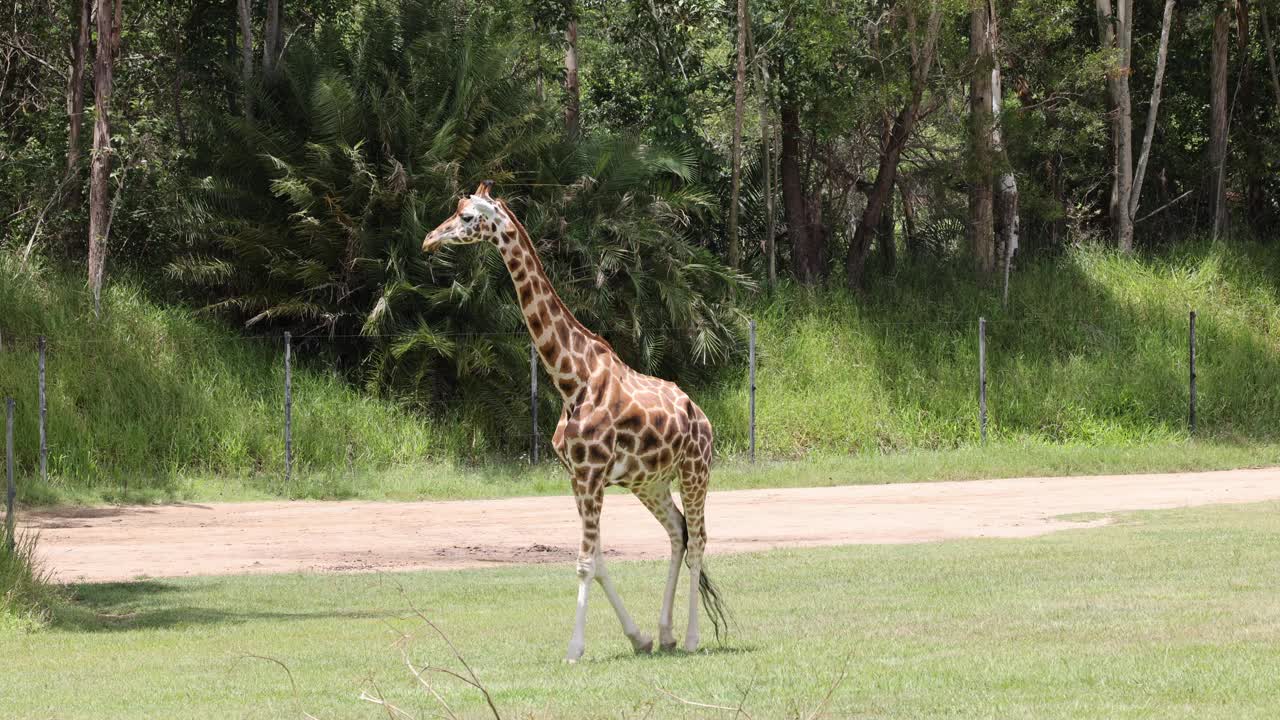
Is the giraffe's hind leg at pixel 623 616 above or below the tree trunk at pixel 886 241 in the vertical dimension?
below

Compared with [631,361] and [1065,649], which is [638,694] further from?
[631,361]

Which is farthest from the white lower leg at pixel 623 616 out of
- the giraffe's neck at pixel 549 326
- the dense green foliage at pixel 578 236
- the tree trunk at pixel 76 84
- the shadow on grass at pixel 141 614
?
the tree trunk at pixel 76 84

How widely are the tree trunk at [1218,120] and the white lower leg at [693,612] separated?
91.9 ft

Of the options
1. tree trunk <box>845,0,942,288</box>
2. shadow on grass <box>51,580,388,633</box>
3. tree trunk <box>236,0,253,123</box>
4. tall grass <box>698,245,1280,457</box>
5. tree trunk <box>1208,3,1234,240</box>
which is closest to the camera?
shadow on grass <box>51,580,388,633</box>

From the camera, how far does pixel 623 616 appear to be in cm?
971

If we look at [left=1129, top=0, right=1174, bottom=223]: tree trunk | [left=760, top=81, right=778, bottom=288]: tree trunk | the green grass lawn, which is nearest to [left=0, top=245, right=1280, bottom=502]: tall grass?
[left=760, top=81, right=778, bottom=288]: tree trunk

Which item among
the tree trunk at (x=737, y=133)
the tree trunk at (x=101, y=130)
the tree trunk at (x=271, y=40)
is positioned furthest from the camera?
the tree trunk at (x=737, y=133)

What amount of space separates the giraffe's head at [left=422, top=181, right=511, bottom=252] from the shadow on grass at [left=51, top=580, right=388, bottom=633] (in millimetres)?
3473

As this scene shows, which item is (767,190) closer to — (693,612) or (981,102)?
(981,102)

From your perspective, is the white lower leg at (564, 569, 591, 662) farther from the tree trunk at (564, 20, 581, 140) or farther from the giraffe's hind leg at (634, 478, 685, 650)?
the tree trunk at (564, 20, 581, 140)

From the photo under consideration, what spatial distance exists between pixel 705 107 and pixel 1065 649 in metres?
24.7

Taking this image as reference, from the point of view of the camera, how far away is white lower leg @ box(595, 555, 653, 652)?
9.66 meters

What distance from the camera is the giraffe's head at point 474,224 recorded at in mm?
9898

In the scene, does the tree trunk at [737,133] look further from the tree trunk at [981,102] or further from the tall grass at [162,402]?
the tall grass at [162,402]
